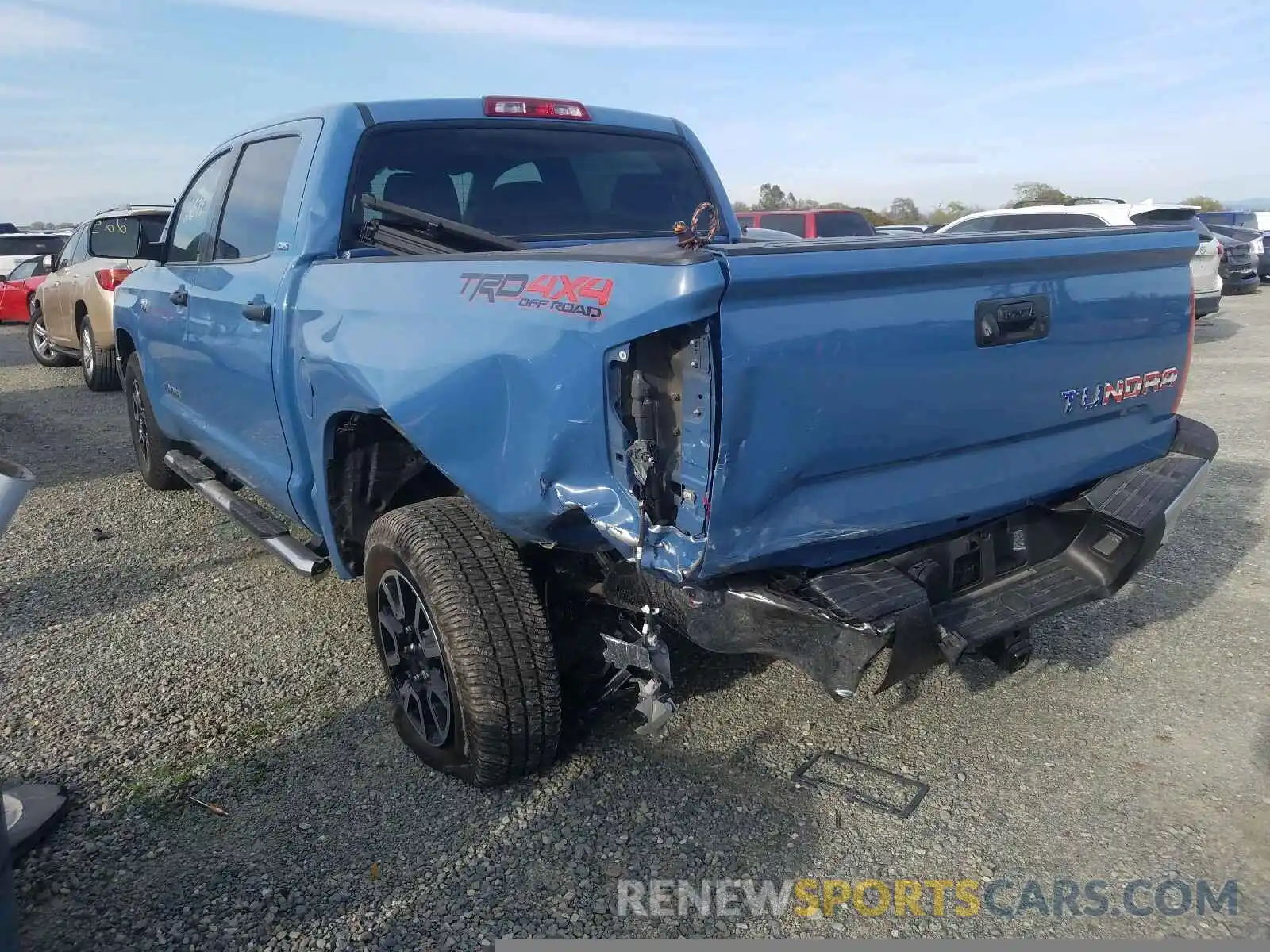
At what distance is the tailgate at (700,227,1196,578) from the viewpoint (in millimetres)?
2197

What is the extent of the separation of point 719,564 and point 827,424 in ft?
1.33

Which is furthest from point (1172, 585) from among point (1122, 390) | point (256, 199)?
point (256, 199)

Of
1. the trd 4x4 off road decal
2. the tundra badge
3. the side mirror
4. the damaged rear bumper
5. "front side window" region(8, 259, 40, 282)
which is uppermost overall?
the side mirror

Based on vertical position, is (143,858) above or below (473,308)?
below

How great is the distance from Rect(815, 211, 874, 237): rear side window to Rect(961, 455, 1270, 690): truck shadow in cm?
883

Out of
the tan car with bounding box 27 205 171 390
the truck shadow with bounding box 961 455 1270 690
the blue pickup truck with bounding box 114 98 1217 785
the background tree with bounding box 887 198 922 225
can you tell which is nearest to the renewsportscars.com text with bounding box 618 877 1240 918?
the blue pickup truck with bounding box 114 98 1217 785

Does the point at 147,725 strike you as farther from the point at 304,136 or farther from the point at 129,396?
the point at 129,396

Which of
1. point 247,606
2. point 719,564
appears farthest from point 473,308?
point 247,606

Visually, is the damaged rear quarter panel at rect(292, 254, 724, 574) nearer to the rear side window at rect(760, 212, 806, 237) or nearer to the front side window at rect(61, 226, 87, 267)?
the front side window at rect(61, 226, 87, 267)

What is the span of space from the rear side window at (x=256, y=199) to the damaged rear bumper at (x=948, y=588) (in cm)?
226

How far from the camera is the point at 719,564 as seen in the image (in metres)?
2.28

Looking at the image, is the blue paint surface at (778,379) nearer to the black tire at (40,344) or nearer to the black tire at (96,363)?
the black tire at (96,363)

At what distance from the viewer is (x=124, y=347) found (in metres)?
6.11

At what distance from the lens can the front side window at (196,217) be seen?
4781 millimetres
